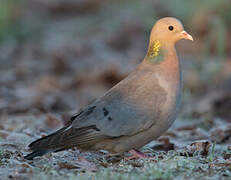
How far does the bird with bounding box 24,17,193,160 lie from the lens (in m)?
4.45

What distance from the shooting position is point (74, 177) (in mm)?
3818

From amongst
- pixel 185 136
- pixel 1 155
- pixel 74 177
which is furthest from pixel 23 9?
pixel 74 177

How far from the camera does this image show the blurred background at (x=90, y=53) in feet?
25.0

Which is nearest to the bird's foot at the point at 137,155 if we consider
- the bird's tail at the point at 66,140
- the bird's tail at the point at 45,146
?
the bird's tail at the point at 66,140

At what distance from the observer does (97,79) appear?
30.0 feet

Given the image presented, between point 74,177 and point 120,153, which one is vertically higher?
point 120,153

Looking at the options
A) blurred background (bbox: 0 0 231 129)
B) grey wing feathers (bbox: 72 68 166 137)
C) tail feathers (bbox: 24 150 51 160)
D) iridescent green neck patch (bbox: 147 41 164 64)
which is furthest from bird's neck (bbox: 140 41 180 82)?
blurred background (bbox: 0 0 231 129)

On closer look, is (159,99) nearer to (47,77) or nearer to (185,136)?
(185,136)

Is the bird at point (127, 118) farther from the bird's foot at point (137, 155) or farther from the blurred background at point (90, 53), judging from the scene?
the blurred background at point (90, 53)

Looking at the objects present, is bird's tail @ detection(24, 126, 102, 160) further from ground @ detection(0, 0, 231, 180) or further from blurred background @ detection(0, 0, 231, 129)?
blurred background @ detection(0, 0, 231, 129)

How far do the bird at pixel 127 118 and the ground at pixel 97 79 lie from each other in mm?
139

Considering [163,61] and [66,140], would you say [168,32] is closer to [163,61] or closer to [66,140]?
[163,61]

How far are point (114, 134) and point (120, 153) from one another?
0.51 metres

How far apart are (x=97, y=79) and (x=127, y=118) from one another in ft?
15.3
